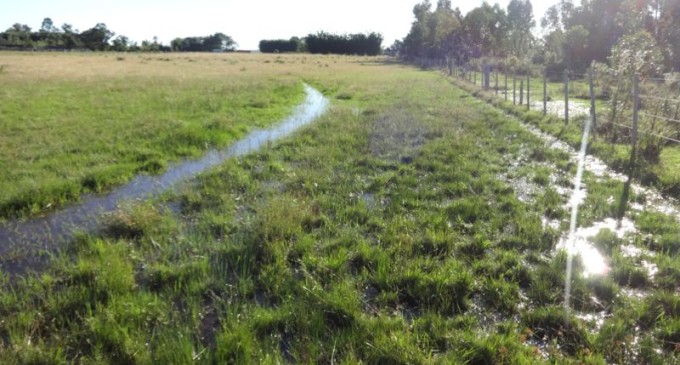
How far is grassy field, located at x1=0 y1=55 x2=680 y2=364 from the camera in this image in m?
3.90

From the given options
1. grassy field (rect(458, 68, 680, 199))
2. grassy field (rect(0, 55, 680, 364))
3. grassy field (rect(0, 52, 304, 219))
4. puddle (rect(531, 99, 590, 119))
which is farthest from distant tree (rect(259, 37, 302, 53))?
grassy field (rect(0, 55, 680, 364))

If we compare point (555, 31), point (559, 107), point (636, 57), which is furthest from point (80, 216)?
point (555, 31)

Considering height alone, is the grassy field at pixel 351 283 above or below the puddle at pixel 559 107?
below

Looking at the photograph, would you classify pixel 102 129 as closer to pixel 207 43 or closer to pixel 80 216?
pixel 80 216

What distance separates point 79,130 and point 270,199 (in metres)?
10.0

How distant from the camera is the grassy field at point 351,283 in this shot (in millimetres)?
3896

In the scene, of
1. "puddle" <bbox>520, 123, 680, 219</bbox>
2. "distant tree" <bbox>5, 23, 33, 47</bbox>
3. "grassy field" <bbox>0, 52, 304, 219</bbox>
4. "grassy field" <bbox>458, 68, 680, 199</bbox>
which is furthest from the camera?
Answer: "distant tree" <bbox>5, 23, 33, 47</bbox>

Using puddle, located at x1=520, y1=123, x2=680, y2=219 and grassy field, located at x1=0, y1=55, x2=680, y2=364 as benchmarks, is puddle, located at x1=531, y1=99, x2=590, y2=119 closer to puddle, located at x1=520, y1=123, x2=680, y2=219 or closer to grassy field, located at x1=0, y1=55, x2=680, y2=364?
puddle, located at x1=520, y1=123, x2=680, y2=219

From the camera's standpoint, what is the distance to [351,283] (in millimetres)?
5008

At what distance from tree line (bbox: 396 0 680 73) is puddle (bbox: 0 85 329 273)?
111ft

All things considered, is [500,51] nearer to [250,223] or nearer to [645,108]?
[645,108]

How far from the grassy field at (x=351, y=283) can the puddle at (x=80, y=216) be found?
19.6 inches

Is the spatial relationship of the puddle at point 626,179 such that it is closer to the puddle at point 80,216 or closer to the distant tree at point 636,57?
the distant tree at point 636,57

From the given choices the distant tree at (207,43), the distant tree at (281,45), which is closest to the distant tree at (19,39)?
the distant tree at (207,43)
